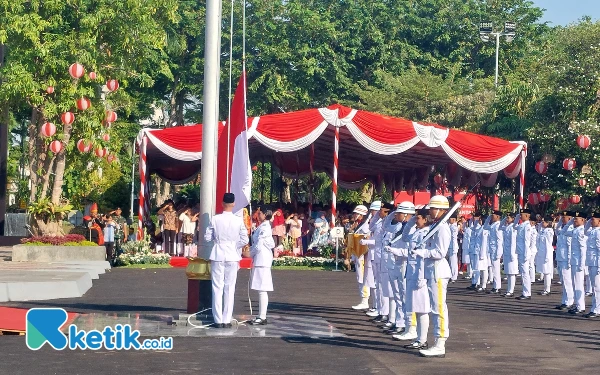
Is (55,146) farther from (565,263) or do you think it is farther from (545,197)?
(565,263)

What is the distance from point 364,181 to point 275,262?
19.3m

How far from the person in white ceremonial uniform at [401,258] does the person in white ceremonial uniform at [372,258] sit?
64.8 inches

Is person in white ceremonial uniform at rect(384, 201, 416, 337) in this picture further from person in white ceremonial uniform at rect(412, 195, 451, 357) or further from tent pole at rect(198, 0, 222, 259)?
tent pole at rect(198, 0, 222, 259)

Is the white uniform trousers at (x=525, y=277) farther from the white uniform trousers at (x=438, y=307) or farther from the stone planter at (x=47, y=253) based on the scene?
the stone planter at (x=47, y=253)

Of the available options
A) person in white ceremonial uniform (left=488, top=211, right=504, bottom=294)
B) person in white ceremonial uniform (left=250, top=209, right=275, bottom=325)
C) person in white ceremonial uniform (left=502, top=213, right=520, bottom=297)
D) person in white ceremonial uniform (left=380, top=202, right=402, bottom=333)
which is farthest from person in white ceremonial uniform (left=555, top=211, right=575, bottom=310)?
person in white ceremonial uniform (left=250, top=209, right=275, bottom=325)

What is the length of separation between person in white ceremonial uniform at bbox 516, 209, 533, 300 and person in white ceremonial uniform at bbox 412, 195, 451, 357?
30.7 ft

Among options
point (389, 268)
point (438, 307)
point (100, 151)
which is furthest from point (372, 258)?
point (100, 151)

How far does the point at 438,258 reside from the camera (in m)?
13.1

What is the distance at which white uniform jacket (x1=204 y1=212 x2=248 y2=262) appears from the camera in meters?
15.0

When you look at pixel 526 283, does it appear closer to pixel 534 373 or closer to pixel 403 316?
pixel 403 316

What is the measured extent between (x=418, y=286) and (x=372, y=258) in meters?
4.01

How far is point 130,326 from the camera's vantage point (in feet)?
48.6

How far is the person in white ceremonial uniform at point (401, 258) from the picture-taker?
14203mm

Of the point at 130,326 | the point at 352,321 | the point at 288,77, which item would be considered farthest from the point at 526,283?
the point at 288,77
